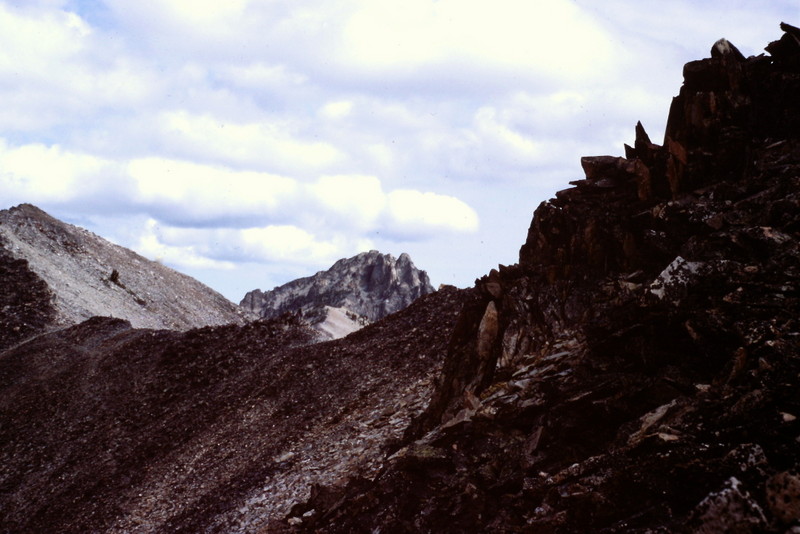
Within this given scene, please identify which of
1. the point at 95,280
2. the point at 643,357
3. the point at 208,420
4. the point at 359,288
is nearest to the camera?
the point at 643,357

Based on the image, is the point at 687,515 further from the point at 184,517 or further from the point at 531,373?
the point at 184,517

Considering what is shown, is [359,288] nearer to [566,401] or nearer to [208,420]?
[208,420]

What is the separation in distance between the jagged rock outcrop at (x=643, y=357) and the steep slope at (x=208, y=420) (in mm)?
4190

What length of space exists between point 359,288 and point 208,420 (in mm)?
89533

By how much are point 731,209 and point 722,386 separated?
5.40m

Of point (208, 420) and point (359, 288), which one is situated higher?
point (359, 288)

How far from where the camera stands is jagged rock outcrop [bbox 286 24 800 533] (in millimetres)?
9133

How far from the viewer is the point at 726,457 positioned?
8.77 metres

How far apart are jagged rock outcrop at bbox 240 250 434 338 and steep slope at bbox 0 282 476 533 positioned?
73682mm

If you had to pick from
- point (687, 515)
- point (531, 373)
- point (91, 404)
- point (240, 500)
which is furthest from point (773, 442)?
point (91, 404)

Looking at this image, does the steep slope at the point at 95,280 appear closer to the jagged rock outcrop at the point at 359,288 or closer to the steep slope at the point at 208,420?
the steep slope at the point at 208,420

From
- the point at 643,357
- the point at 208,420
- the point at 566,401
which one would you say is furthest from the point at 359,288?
the point at 643,357

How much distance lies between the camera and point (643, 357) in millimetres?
12453

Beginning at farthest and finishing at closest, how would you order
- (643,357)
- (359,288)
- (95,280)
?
(359,288), (95,280), (643,357)
